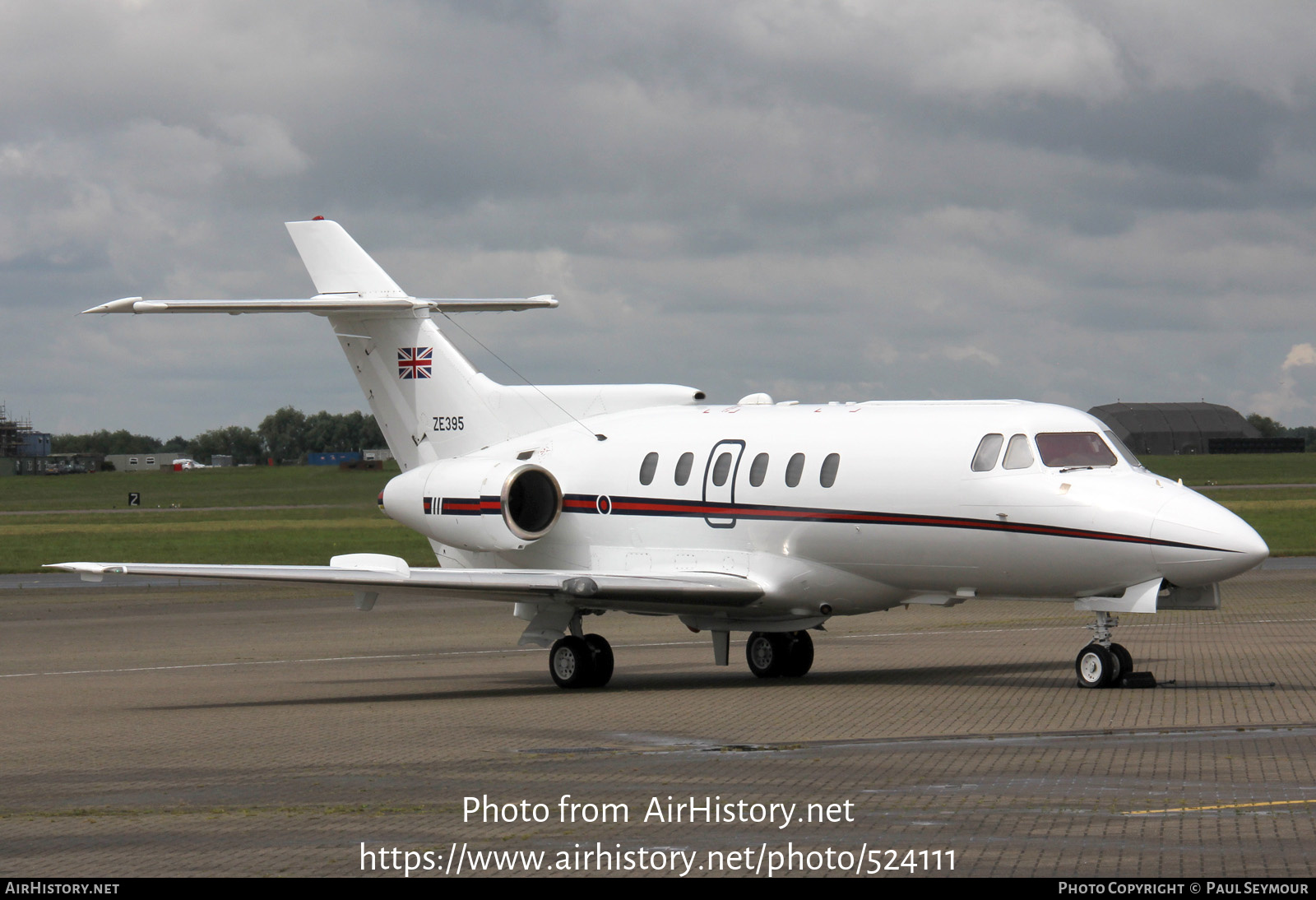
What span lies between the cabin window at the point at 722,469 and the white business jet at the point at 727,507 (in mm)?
28

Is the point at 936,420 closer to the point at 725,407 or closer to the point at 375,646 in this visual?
the point at 725,407

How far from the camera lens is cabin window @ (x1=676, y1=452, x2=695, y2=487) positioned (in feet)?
72.1

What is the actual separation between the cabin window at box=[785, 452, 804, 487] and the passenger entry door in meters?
0.84

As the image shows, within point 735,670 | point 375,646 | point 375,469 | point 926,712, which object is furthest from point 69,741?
point 375,469

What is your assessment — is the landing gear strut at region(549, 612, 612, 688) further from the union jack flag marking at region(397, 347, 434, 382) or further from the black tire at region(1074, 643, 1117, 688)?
the union jack flag marking at region(397, 347, 434, 382)

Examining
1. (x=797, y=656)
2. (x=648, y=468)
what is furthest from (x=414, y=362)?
(x=797, y=656)

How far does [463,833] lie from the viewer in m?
10.5

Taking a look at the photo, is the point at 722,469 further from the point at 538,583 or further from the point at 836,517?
the point at 538,583

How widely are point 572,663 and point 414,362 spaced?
6857 millimetres

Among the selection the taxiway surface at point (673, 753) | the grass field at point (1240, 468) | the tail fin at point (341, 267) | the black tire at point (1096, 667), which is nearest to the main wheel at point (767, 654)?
the taxiway surface at point (673, 753)

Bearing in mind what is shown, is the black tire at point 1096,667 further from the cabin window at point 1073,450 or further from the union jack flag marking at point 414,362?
the union jack flag marking at point 414,362

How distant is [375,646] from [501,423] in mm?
5246

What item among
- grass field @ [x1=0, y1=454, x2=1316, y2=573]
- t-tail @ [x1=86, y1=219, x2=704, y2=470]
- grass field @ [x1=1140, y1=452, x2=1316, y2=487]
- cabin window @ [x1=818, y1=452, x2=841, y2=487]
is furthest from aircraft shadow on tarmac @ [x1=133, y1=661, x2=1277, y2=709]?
grass field @ [x1=1140, y1=452, x2=1316, y2=487]

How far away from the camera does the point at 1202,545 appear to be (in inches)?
691
